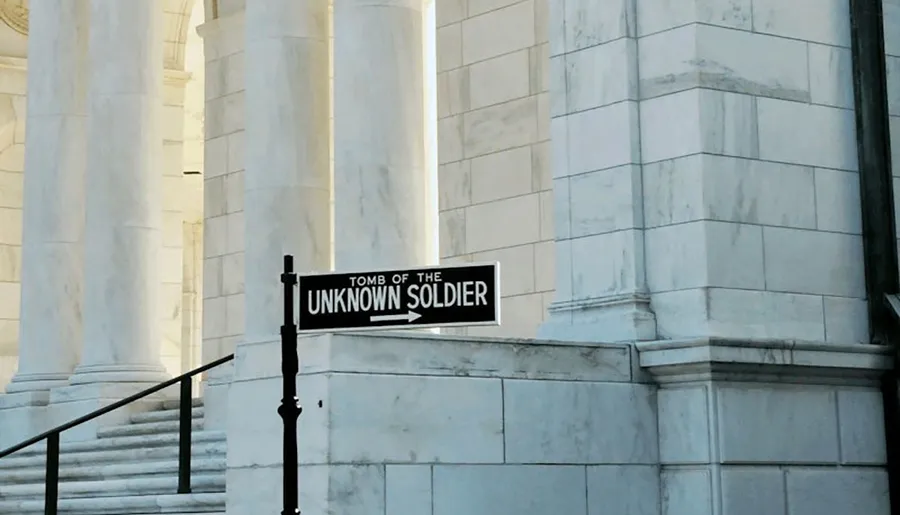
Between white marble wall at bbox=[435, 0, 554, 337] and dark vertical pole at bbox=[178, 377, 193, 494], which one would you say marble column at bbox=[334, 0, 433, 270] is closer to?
dark vertical pole at bbox=[178, 377, 193, 494]

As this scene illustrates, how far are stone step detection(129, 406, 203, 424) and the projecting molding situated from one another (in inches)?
450

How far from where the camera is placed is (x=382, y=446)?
36.9 feet

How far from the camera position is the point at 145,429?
69.3ft

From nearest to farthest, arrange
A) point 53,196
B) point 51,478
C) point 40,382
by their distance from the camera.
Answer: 1. point 51,478
2. point 40,382
3. point 53,196

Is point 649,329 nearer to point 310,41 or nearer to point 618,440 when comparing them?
point 618,440

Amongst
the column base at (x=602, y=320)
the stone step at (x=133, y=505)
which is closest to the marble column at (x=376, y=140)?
the stone step at (x=133, y=505)

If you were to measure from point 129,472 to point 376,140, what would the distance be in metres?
4.97

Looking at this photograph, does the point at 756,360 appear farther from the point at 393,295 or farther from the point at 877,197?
the point at 393,295

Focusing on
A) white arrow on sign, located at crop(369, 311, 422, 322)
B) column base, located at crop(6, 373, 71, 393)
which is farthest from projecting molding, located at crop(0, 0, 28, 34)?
white arrow on sign, located at crop(369, 311, 422, 322)

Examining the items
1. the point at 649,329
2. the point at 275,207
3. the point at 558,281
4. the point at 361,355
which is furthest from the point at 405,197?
the point at 361,355

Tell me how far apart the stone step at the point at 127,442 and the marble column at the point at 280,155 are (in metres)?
1.29

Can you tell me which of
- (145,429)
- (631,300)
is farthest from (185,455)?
(631,300)

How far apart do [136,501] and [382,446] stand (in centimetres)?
662

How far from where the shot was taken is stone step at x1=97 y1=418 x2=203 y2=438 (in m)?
20.9
